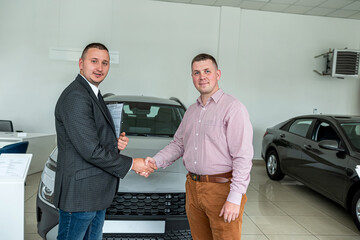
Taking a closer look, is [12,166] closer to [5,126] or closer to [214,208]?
[214,208]

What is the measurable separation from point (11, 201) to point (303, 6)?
21.1 ft

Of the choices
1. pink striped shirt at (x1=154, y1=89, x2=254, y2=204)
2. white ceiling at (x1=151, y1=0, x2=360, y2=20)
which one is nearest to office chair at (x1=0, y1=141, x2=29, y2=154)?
pink striped shirt at (x1=154, y1=89, x2=254, y2=204)

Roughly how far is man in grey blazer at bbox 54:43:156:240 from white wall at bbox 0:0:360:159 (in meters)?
4.74

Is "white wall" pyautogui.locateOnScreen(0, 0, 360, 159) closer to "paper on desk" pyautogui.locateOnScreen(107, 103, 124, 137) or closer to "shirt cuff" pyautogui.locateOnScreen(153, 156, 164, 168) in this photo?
"shirt cuff" pyautogui.locateOnScreen(153, 156, 164, 168)

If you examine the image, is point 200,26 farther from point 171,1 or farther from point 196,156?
point 196,156

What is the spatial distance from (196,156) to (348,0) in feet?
19.2

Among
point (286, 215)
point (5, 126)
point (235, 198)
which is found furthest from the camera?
point (5, 126)

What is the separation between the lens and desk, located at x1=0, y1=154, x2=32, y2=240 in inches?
57.2

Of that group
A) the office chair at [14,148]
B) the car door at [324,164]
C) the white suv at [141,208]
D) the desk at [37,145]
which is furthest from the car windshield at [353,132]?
the desk at [37,145]

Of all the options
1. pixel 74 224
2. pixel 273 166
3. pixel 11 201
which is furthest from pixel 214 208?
pixel 273 166

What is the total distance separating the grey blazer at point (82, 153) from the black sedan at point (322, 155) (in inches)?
107

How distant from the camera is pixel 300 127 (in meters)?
4.40

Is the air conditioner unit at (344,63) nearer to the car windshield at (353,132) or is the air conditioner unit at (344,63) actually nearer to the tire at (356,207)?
the car windshield at (353,132)

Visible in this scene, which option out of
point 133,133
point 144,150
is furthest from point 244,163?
point 133,133
